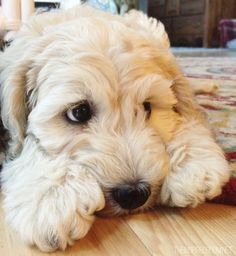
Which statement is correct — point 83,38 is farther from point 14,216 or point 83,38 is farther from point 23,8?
point 23,8

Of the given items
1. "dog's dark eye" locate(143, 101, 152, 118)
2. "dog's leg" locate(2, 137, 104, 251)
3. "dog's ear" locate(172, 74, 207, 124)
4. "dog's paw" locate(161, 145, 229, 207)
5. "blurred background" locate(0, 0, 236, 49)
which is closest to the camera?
"dog's leg" locate(2, 137, 104, 251)

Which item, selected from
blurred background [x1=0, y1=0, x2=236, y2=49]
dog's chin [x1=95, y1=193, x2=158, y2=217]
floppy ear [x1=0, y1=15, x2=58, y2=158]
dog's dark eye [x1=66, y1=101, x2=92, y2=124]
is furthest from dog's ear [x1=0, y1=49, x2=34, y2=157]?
blurred background [x1=0, y1=0, x2=236, y2=49]

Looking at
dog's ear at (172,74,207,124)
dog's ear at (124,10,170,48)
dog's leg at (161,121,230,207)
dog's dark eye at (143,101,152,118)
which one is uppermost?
dog's ear at (124,10,170,48)

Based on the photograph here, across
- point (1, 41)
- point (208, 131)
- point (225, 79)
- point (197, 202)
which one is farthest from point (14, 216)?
point (225, 79)

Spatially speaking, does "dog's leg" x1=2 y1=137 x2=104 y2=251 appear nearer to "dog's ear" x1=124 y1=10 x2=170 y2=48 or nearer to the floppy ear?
the floppy ear

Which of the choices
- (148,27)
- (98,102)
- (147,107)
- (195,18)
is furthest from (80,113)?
(195,18)

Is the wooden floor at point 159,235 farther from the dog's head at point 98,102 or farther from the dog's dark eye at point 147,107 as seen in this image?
the dog's dark eye at point 147,107

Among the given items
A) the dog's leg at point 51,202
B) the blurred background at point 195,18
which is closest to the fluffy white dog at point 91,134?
the dog's leg at point 51,202
